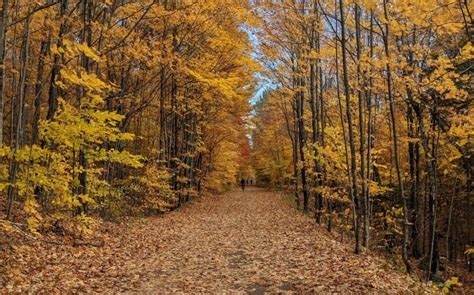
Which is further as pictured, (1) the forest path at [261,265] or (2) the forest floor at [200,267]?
(1) the forest path at [261,265]

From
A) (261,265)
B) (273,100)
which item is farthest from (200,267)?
(273,100)

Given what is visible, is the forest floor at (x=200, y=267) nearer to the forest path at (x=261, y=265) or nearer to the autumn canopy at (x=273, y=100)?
the forest path at (x=261, y=265)

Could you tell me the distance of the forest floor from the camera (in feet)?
22.6

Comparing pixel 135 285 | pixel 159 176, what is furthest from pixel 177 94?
pixel 135 285

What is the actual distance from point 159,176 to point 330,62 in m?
8.07

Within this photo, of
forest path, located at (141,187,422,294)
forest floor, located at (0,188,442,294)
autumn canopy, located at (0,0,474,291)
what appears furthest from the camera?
autumn canopy, located at (0,0,474,291)

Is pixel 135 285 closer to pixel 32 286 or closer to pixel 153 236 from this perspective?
pixel 32 286

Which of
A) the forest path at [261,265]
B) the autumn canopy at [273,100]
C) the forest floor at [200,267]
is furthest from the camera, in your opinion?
the autumn canopy at [273,100]

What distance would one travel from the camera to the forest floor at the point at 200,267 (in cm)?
689

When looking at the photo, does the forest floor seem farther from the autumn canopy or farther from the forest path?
the autumn canopy

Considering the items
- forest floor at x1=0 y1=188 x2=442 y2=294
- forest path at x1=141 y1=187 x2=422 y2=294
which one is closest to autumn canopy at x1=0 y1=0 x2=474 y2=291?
forest floor at x1=0 y1=188 x2=442 y2=294

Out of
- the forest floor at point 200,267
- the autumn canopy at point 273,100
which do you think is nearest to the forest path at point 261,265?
the forest floor at point 200,267

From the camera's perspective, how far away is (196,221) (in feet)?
57.1

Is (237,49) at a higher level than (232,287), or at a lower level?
higher
